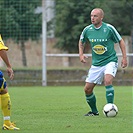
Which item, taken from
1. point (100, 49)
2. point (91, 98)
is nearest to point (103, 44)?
point (100, 49)

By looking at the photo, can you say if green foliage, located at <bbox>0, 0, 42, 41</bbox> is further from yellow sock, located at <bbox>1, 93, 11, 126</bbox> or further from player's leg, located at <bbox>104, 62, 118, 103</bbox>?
yellow sock, located at <bbox>1, 93, 11, 126</bbox>

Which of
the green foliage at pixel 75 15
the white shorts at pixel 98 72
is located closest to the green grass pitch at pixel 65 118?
the white shorts at pixel 98 72

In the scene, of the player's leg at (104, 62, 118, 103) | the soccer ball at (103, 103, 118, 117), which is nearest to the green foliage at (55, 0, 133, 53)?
the player's leg at (104, 62, 118, 103)

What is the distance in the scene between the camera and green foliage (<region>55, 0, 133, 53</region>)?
82.7 ft

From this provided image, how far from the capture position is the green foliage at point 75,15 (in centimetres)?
2522

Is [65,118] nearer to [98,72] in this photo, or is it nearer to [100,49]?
[98,72]

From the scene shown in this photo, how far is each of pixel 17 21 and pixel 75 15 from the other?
4.14 m

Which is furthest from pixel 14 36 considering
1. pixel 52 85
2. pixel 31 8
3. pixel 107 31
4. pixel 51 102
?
pixel 107 31

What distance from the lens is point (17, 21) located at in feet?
80.2

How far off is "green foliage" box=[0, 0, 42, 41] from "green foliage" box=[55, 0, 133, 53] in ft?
4.61

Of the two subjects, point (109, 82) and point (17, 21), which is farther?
point (17, 21)

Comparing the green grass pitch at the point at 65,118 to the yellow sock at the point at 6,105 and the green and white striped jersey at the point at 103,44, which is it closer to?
the yellow sock at the point at 6,105

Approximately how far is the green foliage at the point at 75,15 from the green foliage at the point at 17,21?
1.40 metres

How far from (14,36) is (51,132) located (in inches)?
657
